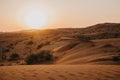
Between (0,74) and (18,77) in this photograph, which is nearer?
(18,77)

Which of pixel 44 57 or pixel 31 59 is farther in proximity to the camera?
pixel 44 57

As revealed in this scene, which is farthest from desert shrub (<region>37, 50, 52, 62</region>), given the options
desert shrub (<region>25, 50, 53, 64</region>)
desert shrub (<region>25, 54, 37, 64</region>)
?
desert shrub (<region>25, 54, 37, 64</region>)

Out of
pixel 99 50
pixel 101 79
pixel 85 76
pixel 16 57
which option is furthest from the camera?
pixel 16 57

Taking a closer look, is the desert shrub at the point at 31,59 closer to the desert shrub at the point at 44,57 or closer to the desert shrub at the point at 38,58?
the desert shrub at the point at 38,58

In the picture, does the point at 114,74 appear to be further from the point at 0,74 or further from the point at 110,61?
the point at 110,61

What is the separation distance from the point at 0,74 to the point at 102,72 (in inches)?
167

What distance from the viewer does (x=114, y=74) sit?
1123 centimetres

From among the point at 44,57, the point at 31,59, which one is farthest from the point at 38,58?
the point at 31,59

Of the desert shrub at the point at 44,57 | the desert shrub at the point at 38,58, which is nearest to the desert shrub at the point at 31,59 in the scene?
the desert shrub at the point at 38,58

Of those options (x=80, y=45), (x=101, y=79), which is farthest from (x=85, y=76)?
(x=80, y=45)

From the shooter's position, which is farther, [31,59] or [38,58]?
[38,58]

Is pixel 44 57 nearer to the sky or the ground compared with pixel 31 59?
nearer to the sky

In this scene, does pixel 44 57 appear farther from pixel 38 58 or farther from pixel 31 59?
A: pixel 31 59

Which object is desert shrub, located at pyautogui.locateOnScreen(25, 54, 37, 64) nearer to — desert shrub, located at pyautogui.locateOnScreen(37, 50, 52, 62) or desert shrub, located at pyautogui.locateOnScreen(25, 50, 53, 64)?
desert shrub, located at pyautogui.locateOnScreen(25, 50, 53, 64)
